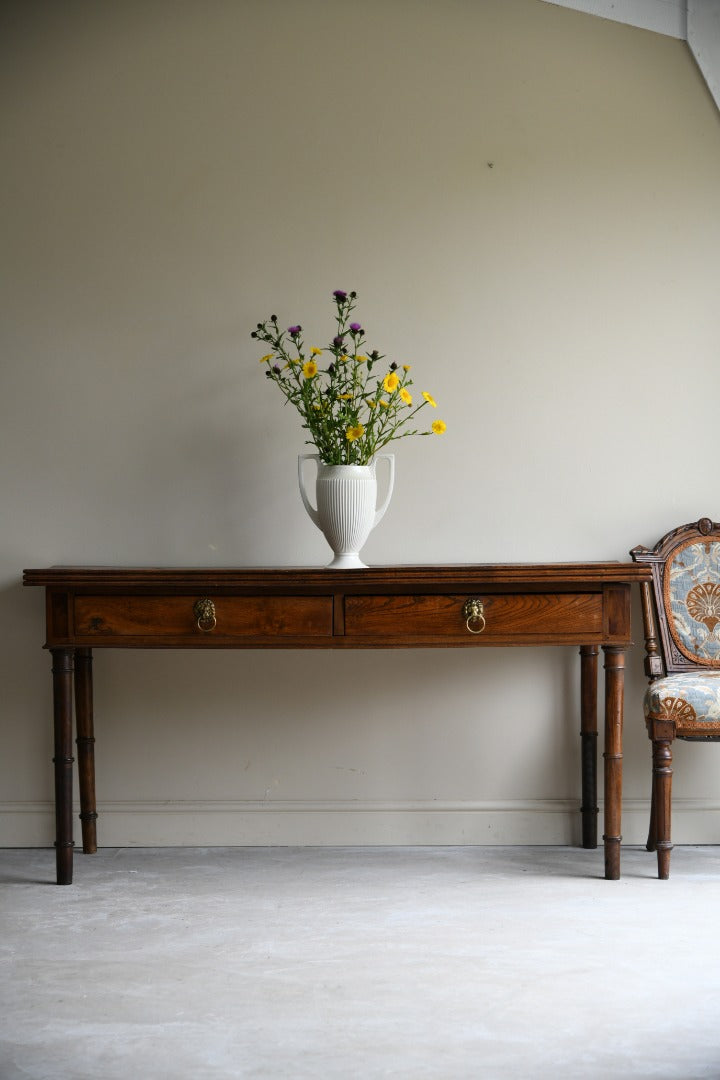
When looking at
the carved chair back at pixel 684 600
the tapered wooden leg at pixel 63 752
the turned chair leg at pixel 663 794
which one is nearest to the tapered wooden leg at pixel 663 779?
the turned chair leg at pixel 663 794

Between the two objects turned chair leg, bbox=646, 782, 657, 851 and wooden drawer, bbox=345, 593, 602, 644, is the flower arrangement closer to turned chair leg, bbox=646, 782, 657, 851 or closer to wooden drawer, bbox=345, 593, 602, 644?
wooden drawer, bbox=345, 593, 602, 644

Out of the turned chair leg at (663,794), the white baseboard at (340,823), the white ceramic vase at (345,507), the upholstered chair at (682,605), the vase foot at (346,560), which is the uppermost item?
the white ceramic vase at (345,507)

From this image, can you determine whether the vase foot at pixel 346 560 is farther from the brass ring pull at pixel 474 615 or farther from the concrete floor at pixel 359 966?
the concrete floor at pixel 359 966

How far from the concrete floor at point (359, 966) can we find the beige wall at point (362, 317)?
1.36 ft

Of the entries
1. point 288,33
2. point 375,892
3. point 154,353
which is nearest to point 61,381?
point 154,353

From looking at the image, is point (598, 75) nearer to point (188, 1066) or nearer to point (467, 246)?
point (467, 246)

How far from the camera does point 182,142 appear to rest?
316 cm

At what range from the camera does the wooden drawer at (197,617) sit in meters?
2.69

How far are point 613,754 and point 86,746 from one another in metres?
1.46

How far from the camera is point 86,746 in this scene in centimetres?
304

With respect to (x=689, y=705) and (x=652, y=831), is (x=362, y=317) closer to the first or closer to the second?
(x=689, y=705)

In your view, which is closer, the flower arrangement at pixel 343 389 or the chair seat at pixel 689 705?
the chair seat at pixel 689 705

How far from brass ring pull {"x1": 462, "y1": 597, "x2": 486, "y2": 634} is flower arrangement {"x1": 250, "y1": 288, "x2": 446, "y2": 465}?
1.63 feet

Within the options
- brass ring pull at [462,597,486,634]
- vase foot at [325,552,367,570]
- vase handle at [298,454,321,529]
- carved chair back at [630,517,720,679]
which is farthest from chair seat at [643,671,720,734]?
vase handle at [298,454,321,529]
